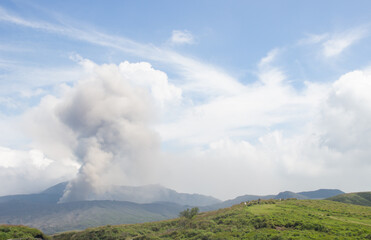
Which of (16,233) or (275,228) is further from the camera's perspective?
(16,233)

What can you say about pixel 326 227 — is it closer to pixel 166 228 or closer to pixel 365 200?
pixel 166 228

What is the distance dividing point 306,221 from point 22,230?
172ft

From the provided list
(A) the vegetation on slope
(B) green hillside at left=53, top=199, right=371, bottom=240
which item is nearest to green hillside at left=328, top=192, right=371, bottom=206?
(B) green hillside at left=53, top=199, right=371, bottom=240

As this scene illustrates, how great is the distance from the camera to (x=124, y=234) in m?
54.2

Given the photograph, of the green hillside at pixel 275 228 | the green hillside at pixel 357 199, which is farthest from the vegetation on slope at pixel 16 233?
the green hillside at pixel 357 199

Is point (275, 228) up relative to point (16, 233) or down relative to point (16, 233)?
down

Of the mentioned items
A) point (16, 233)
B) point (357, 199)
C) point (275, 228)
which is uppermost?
point (16, 233)

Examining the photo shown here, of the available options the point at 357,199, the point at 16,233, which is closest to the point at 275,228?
the point at 16,233

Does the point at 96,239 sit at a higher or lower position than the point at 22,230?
lower

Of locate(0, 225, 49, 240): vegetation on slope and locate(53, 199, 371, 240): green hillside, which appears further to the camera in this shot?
locate(0, 225, 49, 240): vegetation on slope

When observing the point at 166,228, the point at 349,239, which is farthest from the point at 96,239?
the point at 349,239

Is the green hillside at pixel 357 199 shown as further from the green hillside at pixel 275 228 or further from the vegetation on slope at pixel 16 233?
the vegetation on slope at pixel 16 233

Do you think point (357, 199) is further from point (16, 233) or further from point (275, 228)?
point (16, 233)

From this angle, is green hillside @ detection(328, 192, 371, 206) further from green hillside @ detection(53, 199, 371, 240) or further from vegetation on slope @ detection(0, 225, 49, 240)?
vegetation on slope @ detection(0, 225, 49, 240)
